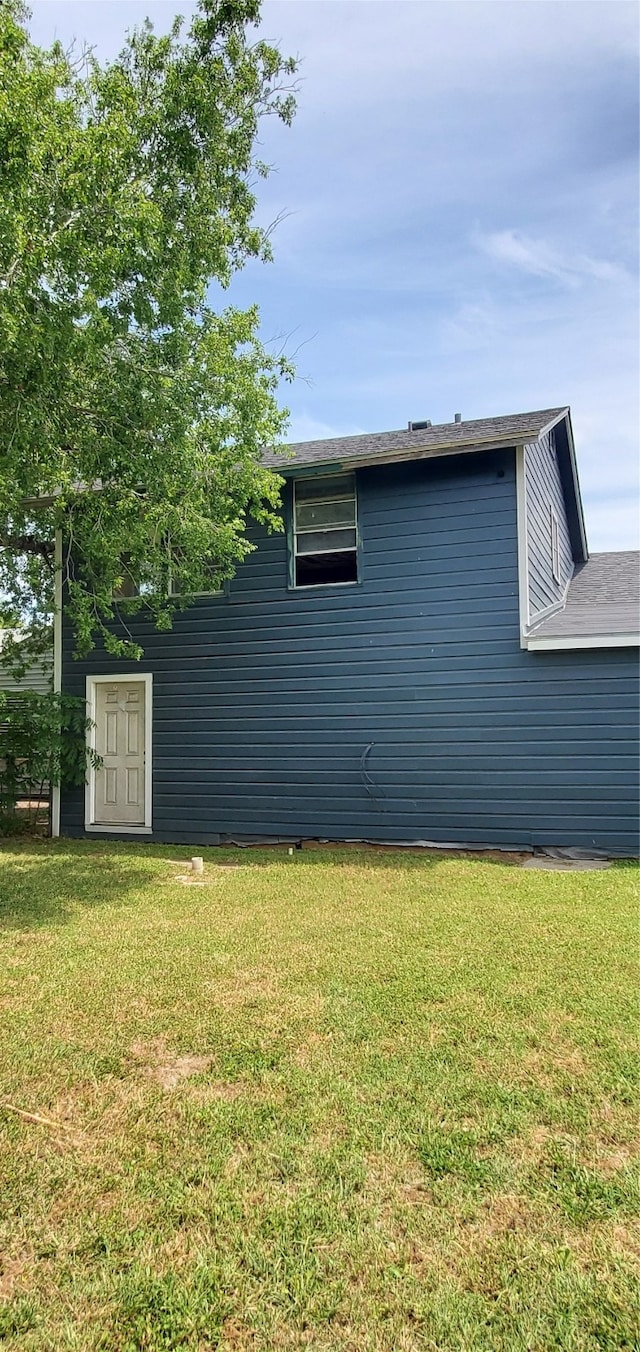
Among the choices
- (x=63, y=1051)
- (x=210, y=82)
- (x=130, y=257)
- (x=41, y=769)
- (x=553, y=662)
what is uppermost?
(x=210, y=82)

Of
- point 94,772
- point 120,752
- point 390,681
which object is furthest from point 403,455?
point 94,772

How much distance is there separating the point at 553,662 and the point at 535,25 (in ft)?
18.7

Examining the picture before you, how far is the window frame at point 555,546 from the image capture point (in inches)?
380

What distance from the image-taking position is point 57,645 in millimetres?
9320

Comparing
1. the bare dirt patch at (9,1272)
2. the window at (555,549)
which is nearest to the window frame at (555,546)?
the window at (555,549)

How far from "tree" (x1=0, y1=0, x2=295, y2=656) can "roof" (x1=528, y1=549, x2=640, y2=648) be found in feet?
11.2

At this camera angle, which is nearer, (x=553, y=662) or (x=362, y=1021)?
(x=362, y=1021)

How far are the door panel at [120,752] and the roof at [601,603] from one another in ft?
16.9

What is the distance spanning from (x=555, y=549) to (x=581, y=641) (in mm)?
3536

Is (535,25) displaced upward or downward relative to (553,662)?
upward

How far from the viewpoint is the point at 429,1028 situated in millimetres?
3002

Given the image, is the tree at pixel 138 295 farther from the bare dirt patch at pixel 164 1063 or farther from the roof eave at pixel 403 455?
the bare dirt patch at pixel 164 1063

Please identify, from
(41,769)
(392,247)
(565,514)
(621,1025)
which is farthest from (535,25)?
(41,769)

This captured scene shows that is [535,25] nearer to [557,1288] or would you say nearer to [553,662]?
[553,662]
